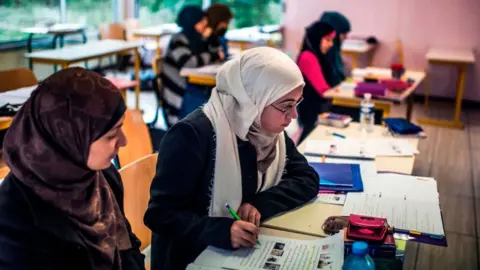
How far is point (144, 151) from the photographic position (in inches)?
101

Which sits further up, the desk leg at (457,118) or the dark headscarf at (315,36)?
the dark headscarf at (315,36)

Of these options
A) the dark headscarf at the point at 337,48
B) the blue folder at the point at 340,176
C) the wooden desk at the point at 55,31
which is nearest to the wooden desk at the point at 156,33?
the wooden desk at the point at 55,31

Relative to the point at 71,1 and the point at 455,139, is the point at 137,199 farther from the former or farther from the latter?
the point at 71,1

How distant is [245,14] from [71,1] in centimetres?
249

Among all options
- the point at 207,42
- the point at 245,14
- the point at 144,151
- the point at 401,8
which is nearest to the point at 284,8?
the point at 245,14

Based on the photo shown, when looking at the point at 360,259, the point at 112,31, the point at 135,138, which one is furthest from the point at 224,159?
the point at 112,31

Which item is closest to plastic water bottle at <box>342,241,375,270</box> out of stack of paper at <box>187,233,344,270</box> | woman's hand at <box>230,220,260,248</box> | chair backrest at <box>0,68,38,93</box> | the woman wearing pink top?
stack of paper at <box>187,233,344,270</box>

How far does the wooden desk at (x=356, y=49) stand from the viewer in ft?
21.7

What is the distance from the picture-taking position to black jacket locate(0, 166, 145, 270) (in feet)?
3.89

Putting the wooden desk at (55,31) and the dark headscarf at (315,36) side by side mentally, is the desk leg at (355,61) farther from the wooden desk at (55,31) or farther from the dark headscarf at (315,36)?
the wooden desk at (55,31)

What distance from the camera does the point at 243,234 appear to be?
60.0 inches

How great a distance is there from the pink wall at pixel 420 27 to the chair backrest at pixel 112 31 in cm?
254

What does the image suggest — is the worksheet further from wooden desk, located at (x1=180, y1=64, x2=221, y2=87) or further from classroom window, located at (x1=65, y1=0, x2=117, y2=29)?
classroom window, located at (x1=65, y1=0, x2=117, y2=29)

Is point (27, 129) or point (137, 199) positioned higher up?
point (27, 129)
